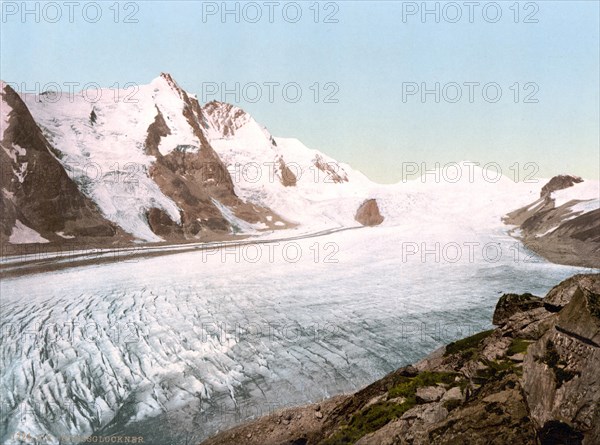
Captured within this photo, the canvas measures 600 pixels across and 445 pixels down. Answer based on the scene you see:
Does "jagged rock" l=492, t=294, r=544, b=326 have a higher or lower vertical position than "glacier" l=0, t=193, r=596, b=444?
higher

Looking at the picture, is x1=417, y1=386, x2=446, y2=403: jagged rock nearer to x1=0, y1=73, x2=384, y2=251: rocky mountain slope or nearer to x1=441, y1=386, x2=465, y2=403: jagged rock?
x1=441, y1=386, x2=465, y2=403: jagged rock

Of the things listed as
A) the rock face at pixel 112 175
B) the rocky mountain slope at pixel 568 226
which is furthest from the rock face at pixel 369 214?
the rocky mountain slope at pixel 568 226

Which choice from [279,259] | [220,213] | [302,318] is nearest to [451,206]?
[220,213]

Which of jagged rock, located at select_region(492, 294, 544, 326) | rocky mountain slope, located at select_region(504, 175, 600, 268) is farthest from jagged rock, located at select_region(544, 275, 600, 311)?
rocky mountain slope, located at select_region(504, 175, 600, 268)

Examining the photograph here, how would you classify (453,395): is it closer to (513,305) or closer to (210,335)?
(513,305)

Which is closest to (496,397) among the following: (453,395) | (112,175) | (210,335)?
(453,395)

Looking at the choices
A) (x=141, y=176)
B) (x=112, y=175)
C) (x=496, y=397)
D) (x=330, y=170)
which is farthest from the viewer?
(x=330, y=170)

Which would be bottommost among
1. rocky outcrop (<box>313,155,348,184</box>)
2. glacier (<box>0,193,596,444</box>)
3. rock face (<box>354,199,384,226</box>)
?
rock face (<box>354,199,384,226</box>)

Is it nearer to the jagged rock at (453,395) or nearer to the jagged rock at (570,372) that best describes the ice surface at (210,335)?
the jagged rock at (453,395)
